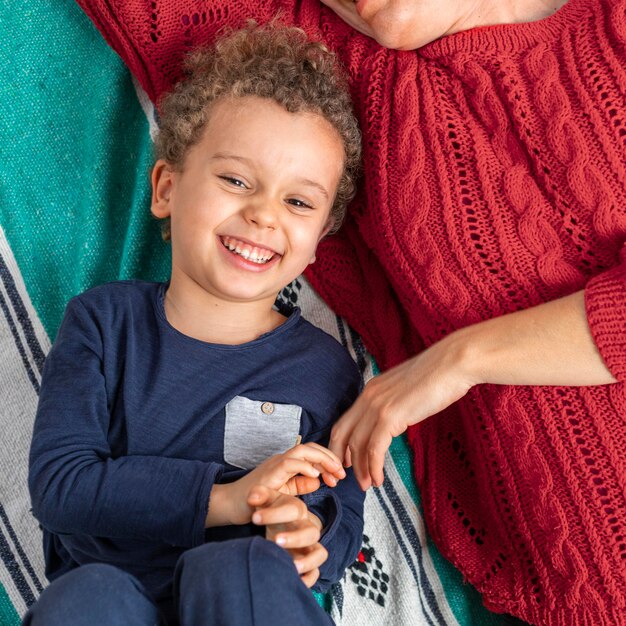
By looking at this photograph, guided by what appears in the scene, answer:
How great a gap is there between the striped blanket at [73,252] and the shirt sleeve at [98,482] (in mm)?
266

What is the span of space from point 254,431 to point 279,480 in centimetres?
20

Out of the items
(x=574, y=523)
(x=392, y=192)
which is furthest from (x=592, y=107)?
(x=574, y=523)

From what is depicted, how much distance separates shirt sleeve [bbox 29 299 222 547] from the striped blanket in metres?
0.27

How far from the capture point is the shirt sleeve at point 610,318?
1104 mm

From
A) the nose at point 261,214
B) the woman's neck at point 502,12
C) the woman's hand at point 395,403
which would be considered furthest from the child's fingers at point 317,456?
the woman's neck at point 502,12

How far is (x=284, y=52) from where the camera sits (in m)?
1.37

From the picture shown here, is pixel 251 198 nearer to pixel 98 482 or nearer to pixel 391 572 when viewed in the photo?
pixel 98 482

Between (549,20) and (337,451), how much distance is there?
30.3 inches

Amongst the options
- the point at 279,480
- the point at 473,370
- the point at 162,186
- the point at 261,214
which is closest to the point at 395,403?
the point at 473,370

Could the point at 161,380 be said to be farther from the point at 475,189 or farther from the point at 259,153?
the point at 475,189

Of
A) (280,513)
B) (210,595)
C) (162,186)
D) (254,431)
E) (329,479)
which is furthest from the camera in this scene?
(162,186)

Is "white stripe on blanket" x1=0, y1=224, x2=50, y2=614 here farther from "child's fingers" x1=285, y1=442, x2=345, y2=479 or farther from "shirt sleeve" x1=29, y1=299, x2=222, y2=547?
"child's fingers" x1=285, y1=442, x2=345, y2=479

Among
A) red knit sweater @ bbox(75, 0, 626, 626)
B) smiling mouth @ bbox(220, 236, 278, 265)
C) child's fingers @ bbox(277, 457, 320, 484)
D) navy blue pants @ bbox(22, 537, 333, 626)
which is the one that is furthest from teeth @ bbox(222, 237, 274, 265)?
navy blue pants @ bbox(22, 537, 333, 626)

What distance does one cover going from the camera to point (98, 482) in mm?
1116
